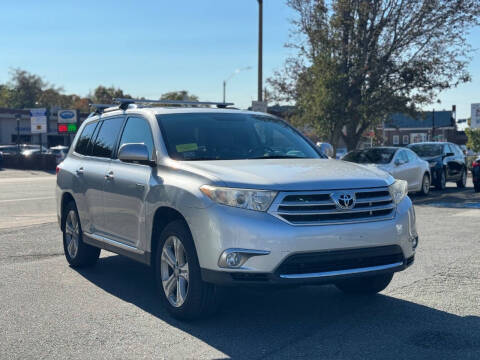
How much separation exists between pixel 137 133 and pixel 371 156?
13148 mm

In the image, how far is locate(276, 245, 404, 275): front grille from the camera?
497 cm

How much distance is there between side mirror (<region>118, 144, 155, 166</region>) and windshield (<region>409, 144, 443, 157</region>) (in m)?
17.8

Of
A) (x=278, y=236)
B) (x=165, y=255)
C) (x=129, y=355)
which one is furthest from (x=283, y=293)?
(x=129, y=355)

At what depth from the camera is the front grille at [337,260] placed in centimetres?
497

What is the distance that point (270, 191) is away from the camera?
5016mm

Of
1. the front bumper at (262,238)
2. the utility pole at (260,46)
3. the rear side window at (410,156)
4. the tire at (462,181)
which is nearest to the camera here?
the front bumper at (262,238)

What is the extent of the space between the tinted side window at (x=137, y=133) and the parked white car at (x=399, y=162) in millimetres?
12142

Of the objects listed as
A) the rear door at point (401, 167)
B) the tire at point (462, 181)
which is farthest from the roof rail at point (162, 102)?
the tire at point (462, 181)

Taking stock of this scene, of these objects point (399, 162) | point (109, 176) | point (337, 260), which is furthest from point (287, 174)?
point (399, 162)

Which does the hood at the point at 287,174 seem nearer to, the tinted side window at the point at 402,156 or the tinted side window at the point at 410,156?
the tinted side window at the point at 402,156

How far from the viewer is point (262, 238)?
4.90m

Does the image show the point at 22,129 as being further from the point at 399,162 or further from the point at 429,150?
the point at 399,162

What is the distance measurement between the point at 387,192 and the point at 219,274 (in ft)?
5.17

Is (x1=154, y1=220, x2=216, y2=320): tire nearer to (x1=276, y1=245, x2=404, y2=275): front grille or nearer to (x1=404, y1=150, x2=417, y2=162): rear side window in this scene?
(x1=276, y1=245, x2=404, y2=275): front grille
